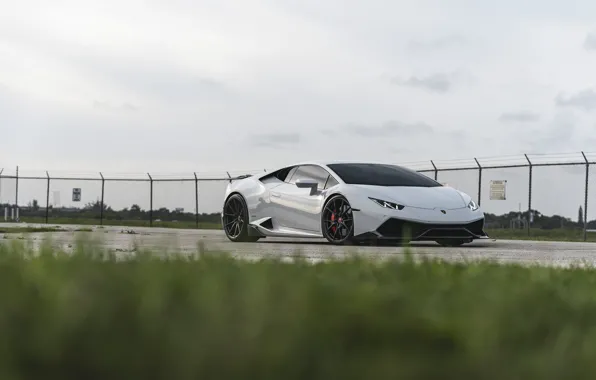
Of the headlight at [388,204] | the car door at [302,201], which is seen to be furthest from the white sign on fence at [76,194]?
the headlight at [388,204]

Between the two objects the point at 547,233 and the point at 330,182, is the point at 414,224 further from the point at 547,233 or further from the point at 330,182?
the point at 547,233

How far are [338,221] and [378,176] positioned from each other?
1002mm

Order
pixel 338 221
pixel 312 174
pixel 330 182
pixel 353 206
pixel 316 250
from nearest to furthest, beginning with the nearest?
pixel 316 250
pixel 353 206
pixel 338 221
pixel 330 182
pixel 312 174

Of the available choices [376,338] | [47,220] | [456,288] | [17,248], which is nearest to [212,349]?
[376,338]

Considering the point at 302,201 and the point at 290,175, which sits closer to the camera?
the point at 302,201

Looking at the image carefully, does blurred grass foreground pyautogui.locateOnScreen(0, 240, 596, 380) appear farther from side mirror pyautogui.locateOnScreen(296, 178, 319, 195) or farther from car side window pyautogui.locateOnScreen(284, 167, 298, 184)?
car side window pyautogui.locateOnScreen(284, 167, 298, 184)

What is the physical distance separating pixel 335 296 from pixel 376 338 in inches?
17.1

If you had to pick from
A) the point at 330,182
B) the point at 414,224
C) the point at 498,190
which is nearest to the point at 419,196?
the point at 414,224

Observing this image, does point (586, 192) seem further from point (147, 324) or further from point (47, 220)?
point (47, 220)

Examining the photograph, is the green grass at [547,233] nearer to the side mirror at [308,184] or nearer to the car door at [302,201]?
the car door at [302,201]

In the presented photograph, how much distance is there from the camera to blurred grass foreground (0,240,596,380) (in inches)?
60.6

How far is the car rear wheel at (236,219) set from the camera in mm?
13242

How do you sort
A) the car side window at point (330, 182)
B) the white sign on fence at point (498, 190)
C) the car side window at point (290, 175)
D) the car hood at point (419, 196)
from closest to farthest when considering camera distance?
the car hood at point (419, 196), the car side window at point (330, 182), the car side window at point (290, 175), the white sign on fence at point (498, 190)

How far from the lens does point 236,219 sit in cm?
1348
